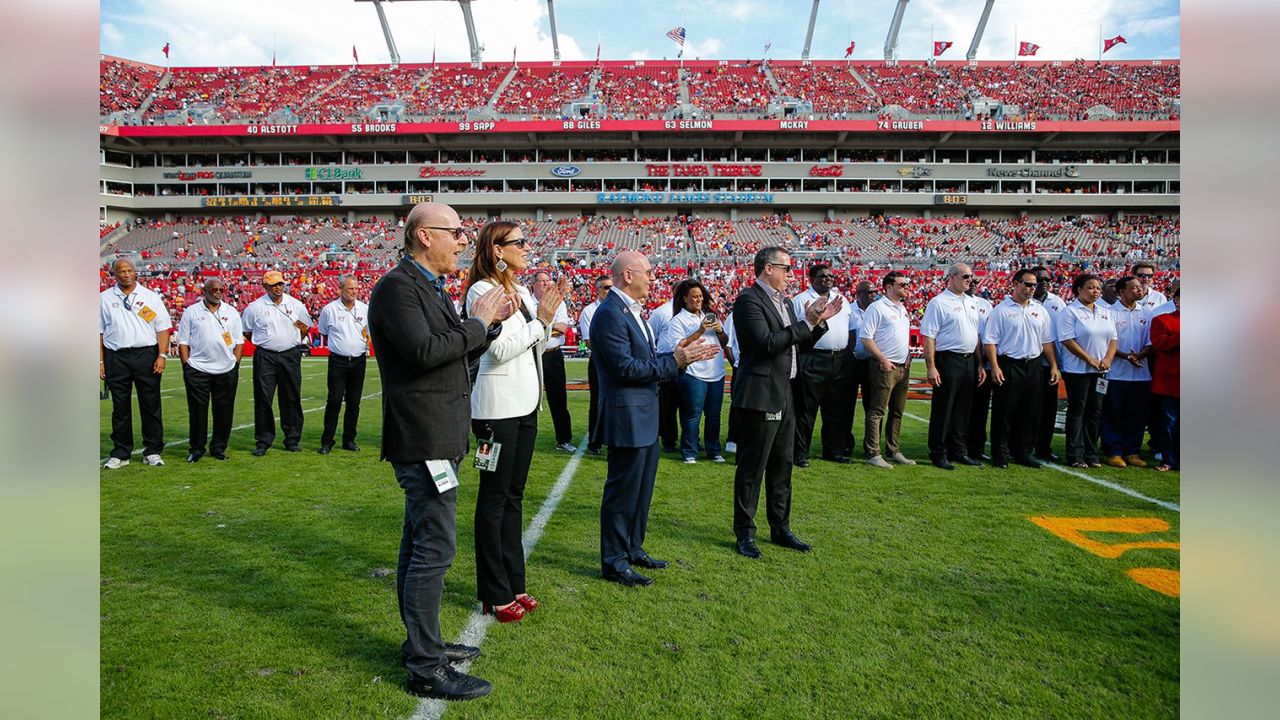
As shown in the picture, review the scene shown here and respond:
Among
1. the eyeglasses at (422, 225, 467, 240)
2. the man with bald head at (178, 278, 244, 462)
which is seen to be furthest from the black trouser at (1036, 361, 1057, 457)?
the man with bald head at (178, 278, 244, 462)

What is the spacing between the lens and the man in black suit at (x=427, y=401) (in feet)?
9.21

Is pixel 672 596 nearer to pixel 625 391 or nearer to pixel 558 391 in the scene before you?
pixel 625 391

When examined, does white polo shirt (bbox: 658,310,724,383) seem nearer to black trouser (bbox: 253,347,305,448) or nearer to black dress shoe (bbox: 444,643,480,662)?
black trouser (bbox: 253,347,305,448)

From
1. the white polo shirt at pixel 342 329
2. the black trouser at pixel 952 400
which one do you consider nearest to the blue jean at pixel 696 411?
the black trouser at pixel 952 400

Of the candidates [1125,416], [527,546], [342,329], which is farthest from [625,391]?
[1125,416]

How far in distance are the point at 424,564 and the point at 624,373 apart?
1.59 meters

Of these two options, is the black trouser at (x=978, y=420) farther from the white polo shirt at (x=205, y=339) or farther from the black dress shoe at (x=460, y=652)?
the white polo shirt at (x=205, y=339)

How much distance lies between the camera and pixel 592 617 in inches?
145

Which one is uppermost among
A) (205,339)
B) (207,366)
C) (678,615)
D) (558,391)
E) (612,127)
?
(612,127)

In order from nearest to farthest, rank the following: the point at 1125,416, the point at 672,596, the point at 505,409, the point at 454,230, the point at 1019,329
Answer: the point at 454,230
the point at 505,409
the point at 672,596
the point at 1019,329
the point at 1125,416

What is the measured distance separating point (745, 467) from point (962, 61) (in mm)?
63656

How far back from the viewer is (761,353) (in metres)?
4.61

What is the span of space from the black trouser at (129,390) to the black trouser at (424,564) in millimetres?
5715
